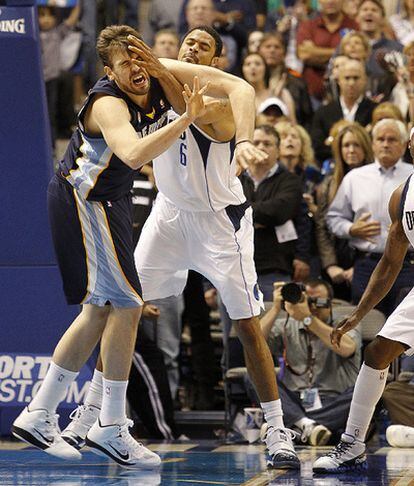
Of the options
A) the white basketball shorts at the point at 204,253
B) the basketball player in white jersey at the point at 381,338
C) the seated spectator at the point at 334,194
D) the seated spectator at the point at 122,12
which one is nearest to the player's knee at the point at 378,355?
the basketball player in white jersey at the point at 381,338

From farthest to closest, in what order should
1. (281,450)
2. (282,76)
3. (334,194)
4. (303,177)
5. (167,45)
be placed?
(282,76) → (167,45) → (303,177) → (334,194) → (281,450)

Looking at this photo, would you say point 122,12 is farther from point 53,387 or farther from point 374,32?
point 53,387

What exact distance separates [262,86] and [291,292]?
3.83m

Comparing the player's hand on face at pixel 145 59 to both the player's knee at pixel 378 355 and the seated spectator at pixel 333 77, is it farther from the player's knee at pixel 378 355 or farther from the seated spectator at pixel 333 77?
the seated spectator at pixel 333 77

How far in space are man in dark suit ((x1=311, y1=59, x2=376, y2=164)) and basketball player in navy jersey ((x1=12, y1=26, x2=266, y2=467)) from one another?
15.8 ft

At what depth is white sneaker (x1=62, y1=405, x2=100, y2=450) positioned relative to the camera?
692 centimetres

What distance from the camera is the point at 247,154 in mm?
6352

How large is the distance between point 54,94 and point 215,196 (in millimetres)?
6468

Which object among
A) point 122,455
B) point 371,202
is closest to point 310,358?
point 371,202

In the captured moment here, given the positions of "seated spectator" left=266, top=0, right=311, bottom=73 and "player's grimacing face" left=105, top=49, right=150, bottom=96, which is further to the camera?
"seated spectator" left=266, top=0, right=311, bottom=73

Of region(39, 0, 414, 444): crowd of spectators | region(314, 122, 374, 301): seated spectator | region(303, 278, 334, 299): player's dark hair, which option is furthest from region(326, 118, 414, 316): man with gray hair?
region(303, 278, 334, 299): player's dark hair

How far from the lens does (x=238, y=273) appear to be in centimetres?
730

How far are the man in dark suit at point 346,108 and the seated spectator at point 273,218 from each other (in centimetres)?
149

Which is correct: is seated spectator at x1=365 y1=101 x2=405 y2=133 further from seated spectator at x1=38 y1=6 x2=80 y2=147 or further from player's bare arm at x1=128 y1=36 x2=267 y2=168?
seated spectator at x1=38 y1=6 x2=80 y2=147
